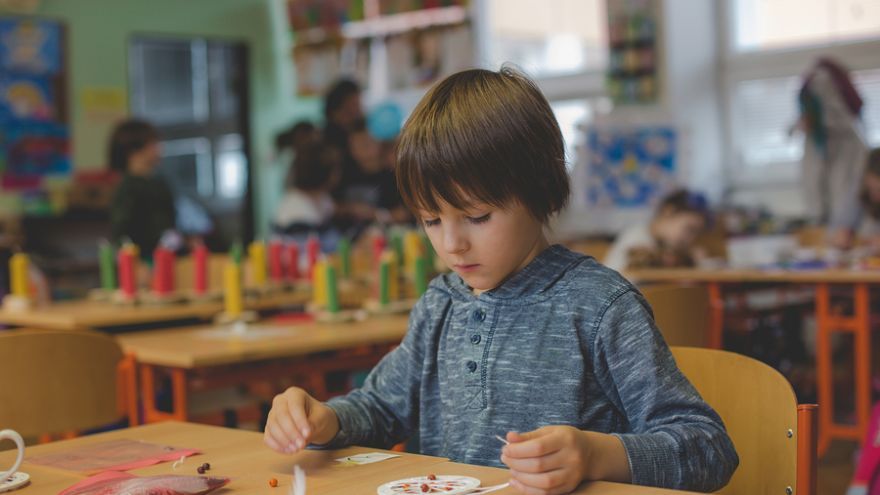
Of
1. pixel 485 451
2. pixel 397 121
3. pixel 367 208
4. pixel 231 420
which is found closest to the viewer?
pixel 485 451

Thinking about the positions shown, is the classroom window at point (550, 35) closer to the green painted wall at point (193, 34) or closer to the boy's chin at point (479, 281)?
the green painted wall at point (193, 34)

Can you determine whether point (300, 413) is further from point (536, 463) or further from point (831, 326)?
point (831, 326)

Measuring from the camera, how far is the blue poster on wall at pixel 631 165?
655 cm

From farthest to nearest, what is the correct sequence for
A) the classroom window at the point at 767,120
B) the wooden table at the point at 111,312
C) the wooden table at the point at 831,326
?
the classroom window at the point at 767,120
the wooden table at the point at 831,326
the wooden table at the point at 111,312

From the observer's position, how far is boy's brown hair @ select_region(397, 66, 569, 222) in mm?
1224

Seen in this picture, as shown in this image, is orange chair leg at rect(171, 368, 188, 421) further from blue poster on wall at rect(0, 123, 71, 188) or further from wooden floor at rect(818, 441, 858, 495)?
blue poster on wall at rect(0, 123, 71, 188)

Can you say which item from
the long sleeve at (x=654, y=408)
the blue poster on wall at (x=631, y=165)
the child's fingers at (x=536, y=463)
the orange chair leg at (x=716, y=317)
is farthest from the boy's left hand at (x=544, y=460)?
the blue poster on wall at (x=631, y=165)

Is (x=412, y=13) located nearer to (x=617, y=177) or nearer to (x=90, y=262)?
(x=617, y=177)

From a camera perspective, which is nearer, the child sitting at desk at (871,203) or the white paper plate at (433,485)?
the white paper plate at (433,485)

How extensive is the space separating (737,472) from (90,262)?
5.83 meters

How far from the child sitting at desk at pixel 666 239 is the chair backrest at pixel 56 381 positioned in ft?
8.65

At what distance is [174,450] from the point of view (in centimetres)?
136

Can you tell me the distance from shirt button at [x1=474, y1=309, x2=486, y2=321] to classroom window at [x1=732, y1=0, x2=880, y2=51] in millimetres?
5364

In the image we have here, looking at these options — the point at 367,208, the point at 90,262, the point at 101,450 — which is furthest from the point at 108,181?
the point at 101,450
